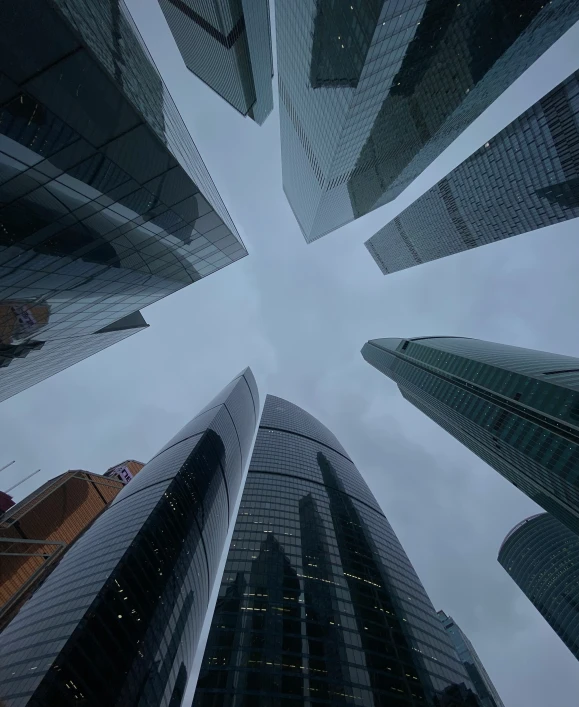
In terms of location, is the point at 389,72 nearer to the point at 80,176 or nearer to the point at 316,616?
the point at 80,176

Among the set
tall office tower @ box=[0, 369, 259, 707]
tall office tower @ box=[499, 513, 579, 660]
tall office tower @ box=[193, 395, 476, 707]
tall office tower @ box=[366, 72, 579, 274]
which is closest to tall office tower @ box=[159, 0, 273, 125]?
tall office tower @ box=[366, 72, 579, 274]

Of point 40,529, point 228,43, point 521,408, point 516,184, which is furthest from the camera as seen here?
point 228,43

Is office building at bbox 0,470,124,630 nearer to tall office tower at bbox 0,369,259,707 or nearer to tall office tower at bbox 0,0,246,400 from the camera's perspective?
tall office tower at bbox 0,369,259,707

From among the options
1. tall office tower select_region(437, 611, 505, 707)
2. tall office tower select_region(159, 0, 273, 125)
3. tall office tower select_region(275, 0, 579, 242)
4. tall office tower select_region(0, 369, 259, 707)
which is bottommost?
tall office tower select_region(437, 611, 505, 707)

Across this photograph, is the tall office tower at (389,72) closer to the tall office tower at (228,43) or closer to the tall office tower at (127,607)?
the tall office tower at (228,43)

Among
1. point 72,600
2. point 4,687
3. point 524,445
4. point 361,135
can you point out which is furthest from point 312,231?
point 4,687

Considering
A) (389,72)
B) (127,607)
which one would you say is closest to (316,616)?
(127,607)
